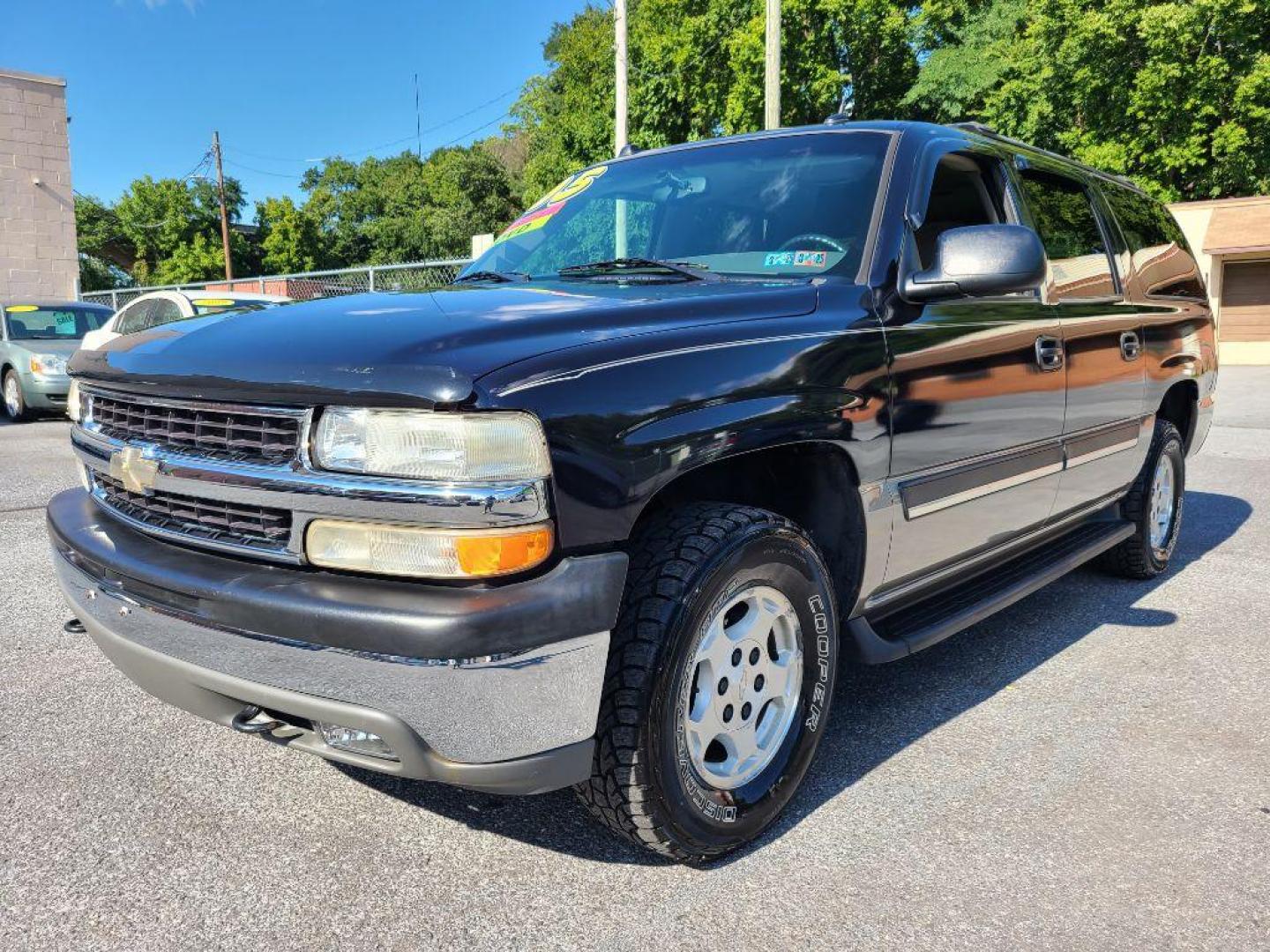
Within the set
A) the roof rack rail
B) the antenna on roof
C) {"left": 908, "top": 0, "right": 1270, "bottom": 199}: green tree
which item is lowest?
the roof rack rail

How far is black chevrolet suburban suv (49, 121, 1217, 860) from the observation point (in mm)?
1852

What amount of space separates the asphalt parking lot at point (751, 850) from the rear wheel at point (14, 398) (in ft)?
31.6

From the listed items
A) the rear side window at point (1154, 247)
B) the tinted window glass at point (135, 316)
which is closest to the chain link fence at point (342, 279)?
the tinted window glass at point (135, 316)

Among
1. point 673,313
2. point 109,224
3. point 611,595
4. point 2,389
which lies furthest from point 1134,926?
point 109,224

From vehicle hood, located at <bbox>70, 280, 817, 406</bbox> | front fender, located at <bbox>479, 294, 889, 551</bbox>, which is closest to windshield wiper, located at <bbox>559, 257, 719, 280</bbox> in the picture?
vehicle hood, located at <bbox>70, 280, 817, 406</bbox>

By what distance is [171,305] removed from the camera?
10.5m

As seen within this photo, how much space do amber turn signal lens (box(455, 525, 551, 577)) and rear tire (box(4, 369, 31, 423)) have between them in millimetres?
12094

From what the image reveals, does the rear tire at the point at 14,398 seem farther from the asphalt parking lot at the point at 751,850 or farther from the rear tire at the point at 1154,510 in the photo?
the rear tire at the point at 1154,510

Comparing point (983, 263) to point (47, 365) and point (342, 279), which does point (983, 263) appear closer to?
point (47, 365)

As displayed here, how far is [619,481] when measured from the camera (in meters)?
1.96

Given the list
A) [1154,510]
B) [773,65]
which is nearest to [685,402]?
[1154,510]

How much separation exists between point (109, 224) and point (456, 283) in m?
68.2

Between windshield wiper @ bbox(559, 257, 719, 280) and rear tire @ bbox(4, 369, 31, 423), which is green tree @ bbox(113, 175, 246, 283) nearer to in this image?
rear tire @ bbox(4, 369, 31, 423)

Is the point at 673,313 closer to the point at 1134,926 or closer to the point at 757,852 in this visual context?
the point at 757,852
